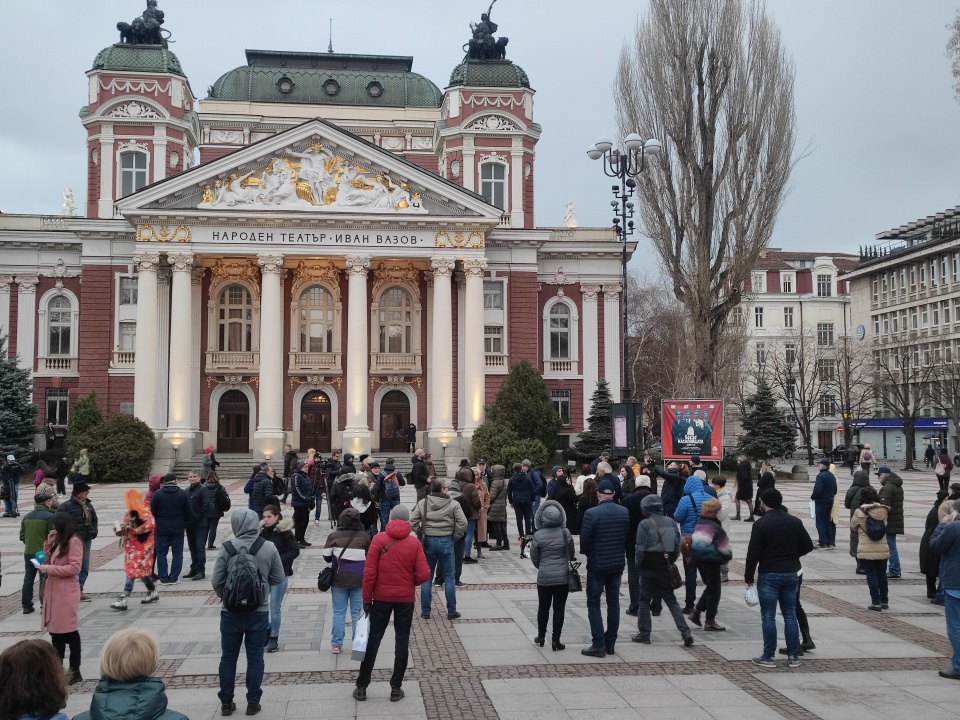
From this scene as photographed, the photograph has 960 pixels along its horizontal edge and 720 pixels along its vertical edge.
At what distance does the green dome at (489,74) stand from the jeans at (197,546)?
3795 centimetres

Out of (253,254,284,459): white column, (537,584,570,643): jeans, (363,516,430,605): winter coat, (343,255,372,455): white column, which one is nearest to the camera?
(363,516,430,605): winter coat

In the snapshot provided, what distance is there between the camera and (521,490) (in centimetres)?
1842

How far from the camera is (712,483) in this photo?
15891 millimetres

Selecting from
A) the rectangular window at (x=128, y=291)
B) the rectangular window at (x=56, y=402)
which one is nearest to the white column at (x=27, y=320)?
the rectangular window at (x=56, y=402)

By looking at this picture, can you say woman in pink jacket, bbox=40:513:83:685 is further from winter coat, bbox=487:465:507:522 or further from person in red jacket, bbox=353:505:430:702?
winter coat, bbox=487:465:507:522

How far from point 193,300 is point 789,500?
28408mm

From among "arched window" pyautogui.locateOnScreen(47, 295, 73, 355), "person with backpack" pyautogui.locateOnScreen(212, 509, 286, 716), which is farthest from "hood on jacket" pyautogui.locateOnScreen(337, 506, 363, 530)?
"arched window" pyautogui.locateOnScreen(47, 295, 73, 355)

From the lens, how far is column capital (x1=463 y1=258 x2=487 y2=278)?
43000 millimetres

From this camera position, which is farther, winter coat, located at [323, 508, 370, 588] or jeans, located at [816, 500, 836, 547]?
jeans, located at [816, 500, 836, 547]

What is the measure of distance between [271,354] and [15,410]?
11.2 metres

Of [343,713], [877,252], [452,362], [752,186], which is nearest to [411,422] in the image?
[452,362]

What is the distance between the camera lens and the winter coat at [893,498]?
1481cm

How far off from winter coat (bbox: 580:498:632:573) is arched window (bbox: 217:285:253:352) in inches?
1453

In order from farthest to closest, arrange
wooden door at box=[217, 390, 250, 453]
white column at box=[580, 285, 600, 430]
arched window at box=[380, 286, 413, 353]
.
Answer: white column at box=[580, 285, 600, 430]
arched window at box=[380, 286, 413, 353]
wooden door at box=[217, 390, 250, 453]
